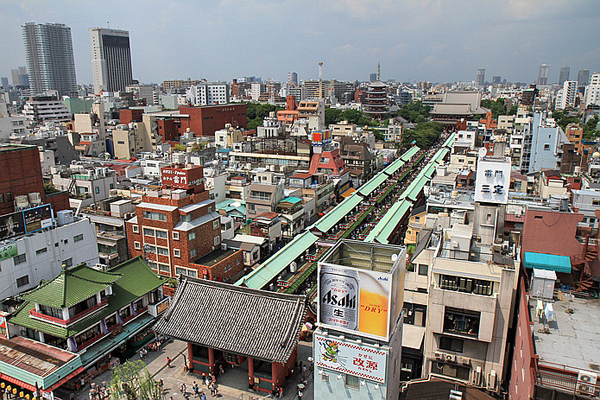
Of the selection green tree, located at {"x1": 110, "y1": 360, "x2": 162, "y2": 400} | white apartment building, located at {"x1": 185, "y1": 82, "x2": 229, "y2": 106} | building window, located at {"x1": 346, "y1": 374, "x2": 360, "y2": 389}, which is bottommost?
green tree, located at {"x1": 110, "y1": 360, "x2": 162, "y2": 400}

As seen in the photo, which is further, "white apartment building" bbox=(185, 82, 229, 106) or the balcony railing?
"white apartment building" bbox=(185, 82, 229, 106)

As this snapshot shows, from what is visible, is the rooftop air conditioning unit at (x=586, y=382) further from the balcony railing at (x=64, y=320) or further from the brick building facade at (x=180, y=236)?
the brick building facade at (x=180, y=236)

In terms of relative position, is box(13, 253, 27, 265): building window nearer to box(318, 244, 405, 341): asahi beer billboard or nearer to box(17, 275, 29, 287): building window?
box(17, 275, 29, 287): building window

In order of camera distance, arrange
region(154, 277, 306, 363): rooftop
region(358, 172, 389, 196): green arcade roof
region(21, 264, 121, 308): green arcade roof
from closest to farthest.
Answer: region(154, 277, 306, 363): rooftop → region(21, 264, 121, 308): green arcade roof → region(358, 172, 389, 196): green arcade roof

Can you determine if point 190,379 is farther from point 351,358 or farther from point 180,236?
point 180,236

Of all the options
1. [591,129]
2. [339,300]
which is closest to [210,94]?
[591,129]

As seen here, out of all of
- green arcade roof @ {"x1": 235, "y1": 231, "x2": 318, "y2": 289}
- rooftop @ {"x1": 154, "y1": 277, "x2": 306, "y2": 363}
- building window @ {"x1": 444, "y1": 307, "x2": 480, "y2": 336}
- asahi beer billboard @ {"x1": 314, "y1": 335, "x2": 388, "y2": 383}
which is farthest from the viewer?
green arcade roof @ {"x1": 235, "y1": 231, "x2": 318, "y2": 289}

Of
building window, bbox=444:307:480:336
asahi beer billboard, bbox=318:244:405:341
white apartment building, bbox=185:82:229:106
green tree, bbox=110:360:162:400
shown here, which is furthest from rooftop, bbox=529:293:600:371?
white apartment building, bbox=185:82:229:106
